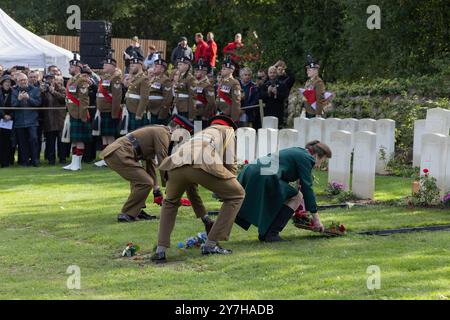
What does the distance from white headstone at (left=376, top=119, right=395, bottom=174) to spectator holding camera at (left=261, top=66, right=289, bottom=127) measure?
4786 mm

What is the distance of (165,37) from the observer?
4566 centimetres

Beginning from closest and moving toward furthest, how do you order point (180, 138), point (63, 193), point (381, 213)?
point (180, 138)
point (381, 213)
point (63, 193)

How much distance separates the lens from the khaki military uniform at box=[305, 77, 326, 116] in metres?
21.2

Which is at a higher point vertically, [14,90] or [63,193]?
[14,90]

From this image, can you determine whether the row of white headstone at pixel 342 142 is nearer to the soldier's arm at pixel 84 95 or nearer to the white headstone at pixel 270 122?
the white headstone at pixel 270 122

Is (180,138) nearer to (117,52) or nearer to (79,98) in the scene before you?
(79,98)

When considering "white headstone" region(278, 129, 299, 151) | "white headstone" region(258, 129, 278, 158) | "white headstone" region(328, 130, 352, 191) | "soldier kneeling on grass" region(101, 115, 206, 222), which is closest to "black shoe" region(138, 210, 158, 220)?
"soldier kneeling on grass" region(101, 115, 206, 222)

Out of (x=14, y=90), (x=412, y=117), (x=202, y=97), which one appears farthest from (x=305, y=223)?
(x=14, y=90)

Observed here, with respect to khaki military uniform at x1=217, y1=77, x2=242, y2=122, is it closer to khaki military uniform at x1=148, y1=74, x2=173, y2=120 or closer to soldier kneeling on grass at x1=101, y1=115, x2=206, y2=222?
khaki military uniform at x1=148, y1=74, x2=173, y2=120

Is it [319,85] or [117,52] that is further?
[117,52]

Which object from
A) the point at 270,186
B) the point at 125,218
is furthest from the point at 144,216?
the point at 270,186

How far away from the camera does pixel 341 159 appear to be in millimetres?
16203

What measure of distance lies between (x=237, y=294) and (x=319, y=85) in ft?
40.0

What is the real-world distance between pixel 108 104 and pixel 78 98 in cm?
65
